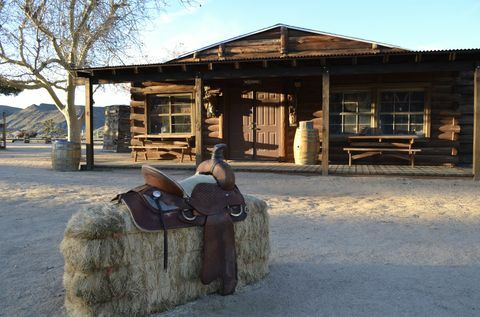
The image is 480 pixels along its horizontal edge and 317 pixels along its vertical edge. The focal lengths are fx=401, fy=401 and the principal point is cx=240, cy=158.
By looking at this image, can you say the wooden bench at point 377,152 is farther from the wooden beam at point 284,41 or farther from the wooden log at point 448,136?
the wooden beam at point 284,41

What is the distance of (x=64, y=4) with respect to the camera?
549 inches

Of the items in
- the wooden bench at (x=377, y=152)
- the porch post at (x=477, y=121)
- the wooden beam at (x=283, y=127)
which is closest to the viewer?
the porch post at (x=477, y=121)

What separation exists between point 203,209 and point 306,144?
840 centimetres

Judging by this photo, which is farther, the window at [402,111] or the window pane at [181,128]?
the window pane at [181,128]

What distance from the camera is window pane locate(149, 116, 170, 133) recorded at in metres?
12.8

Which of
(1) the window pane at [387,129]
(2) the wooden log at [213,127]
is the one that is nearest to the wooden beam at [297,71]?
(1) the window pane at [387,129]

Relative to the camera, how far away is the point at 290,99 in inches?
460

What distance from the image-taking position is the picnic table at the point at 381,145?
10320 mm

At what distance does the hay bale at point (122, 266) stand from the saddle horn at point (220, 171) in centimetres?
40

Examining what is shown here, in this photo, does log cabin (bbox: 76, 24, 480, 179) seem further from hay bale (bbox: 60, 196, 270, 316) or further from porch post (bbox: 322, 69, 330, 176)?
hay bale (bbox: 60, 196, 270, 316)

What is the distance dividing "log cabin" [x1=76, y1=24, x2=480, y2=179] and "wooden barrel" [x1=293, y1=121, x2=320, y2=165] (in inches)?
23.3

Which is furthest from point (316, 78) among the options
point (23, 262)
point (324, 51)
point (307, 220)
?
point (23, 262)

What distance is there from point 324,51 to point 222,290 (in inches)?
400

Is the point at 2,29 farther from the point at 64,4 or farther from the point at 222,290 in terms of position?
the point at 222,290
